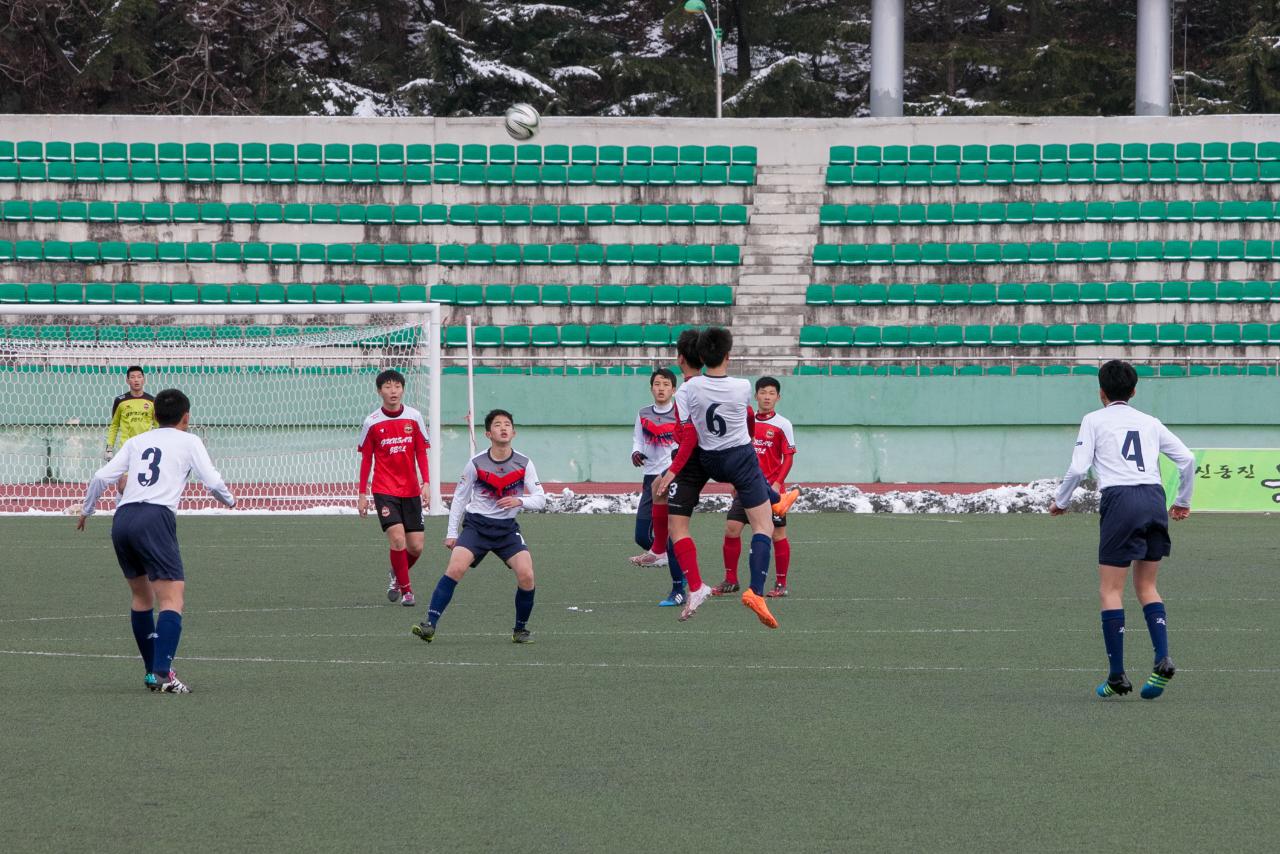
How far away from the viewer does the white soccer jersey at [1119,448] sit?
7.49 metres

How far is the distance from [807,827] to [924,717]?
2.00 meters

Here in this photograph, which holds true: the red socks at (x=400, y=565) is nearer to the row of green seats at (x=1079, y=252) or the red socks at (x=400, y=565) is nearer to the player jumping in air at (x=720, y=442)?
the player jumping in air at (x=720, y=442)

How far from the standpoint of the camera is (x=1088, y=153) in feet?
91.5

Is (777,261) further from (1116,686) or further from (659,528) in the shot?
(1116,686)

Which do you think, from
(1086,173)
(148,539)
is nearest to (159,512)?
(148,539)

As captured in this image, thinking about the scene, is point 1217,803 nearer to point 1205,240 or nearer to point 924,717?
point 924,717

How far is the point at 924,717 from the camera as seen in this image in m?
7.10

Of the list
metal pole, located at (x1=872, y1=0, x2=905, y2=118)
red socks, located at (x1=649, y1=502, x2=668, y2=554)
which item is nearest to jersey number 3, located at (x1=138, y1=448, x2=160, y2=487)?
red socks, located at (x1=649, y1=502, x2=668, y2=554)

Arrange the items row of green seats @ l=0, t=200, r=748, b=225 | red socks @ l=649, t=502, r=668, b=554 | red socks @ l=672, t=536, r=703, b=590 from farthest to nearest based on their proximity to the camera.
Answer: row of green seats @ l=0, t=200, r=748, b=225, red socks @ l=649, t=502, r=668, b=554, red socks @ l=672, t=536, r=703, b=590

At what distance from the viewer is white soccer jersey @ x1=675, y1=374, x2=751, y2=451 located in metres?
9.27

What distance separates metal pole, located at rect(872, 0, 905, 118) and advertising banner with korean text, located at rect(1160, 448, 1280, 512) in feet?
43.5

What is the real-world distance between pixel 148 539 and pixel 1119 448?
457cm

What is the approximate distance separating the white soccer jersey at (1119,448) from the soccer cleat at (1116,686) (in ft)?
2.82

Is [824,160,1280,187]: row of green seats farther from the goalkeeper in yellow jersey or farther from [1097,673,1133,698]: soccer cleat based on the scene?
[1097,673,1133,698]: soccer cleat
